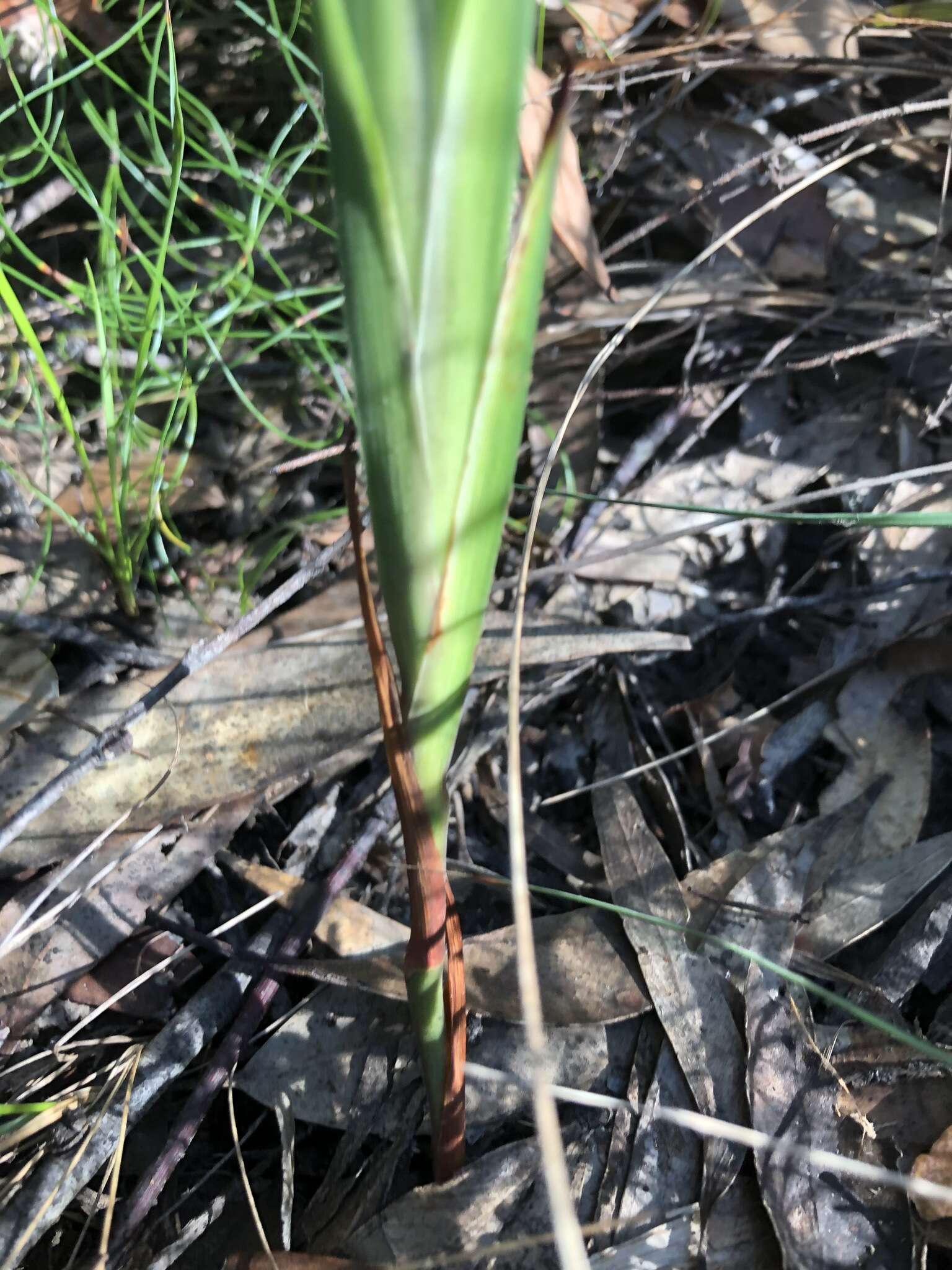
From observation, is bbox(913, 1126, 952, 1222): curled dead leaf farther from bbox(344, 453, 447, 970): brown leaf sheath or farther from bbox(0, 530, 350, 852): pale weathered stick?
bbox(0, 530, 350, 852): pale weathered stick

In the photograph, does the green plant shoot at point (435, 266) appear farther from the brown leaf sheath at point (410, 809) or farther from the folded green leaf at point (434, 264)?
the brown leaf sheath at point (410, 809)

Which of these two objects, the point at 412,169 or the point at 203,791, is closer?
the point at 412,169

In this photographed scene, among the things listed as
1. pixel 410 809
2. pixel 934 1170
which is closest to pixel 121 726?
pixel 410 809

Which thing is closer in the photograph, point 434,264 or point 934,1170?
point 434,264

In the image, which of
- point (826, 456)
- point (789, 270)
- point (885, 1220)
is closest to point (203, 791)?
point (885, 1220)

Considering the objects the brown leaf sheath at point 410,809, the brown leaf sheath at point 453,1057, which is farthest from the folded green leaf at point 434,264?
the brown leaf sheath at point 453,1057

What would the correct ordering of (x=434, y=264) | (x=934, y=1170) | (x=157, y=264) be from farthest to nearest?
(x=157, y=264) < (x=934, y=1170) < (x=434, y=264)

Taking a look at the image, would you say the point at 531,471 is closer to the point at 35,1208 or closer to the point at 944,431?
the point at 944,431

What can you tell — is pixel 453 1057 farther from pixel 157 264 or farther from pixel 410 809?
pixel 157 264

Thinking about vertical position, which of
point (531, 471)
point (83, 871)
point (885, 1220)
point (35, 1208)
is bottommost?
point (885, 1220)
